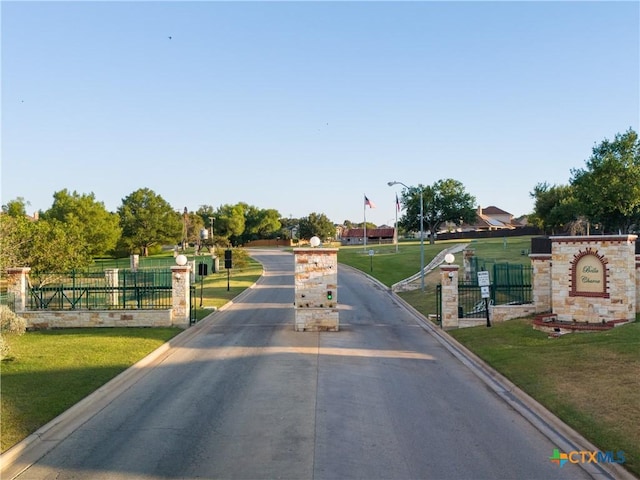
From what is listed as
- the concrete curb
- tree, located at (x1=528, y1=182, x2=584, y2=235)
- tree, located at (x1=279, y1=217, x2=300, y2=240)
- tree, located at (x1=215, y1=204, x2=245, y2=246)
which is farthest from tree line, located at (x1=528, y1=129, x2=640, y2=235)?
tree, located at (x1=279, y1=217, x2=300, y2=240)

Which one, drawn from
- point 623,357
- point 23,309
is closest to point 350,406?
point 623,357

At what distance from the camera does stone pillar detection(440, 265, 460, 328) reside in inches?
806

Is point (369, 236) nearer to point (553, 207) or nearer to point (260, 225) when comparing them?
point (260, 225)

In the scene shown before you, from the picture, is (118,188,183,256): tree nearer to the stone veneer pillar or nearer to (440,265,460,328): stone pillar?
(440,265,460,328): stone pillar

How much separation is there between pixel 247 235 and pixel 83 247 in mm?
83052

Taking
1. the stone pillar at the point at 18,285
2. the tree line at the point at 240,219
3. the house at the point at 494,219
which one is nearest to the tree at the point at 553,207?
the tree line at the point at 240,219

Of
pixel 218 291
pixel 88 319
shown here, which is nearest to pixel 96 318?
pixel 88 319

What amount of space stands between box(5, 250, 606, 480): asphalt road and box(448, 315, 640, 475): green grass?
807 millimetres

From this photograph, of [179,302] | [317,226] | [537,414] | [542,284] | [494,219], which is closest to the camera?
[537,414]

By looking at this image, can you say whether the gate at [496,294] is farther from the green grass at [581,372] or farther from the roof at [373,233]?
the roof at [373,233]

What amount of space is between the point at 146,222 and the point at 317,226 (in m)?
32.4

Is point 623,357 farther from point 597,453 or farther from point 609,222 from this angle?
point 609,222

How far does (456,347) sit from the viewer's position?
17.2 metres

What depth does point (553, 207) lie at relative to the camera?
5925 cm
